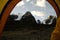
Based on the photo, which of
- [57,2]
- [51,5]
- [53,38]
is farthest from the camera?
A: [51,5]

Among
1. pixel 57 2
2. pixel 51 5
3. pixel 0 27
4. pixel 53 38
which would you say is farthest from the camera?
pixel 51 5

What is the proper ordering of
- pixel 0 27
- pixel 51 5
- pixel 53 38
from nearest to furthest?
pixel 53 38
pixel 0 27
pixel 51 5

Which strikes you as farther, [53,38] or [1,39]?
[1,39]

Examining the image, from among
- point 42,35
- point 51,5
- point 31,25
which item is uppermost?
point 51,5

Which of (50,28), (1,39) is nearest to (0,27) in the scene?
(1,39)

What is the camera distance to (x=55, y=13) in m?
3.33

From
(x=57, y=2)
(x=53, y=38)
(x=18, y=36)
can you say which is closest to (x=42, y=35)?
(x=18, y=36)

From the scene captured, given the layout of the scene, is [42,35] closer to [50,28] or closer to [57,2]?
[50,28]

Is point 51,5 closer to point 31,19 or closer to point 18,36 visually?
point 31,19

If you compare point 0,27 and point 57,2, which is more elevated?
point 57,2

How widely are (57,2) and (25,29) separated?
830 mm

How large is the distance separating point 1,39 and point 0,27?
0.21m

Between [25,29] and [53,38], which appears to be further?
[25,29]

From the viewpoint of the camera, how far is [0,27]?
279 centimetres
